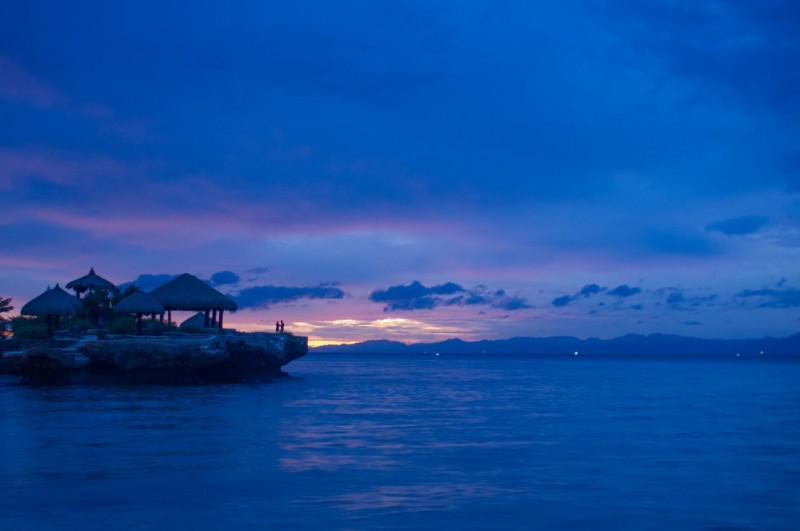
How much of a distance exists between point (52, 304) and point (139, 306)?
4.33m

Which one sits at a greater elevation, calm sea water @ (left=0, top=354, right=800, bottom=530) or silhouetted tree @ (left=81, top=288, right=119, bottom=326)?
silhouetted tree @ (left=81, top=288, right=119, bottom=326)

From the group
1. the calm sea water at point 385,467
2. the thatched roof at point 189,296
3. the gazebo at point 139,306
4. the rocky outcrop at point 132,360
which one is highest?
the thatched roof at point 189,296

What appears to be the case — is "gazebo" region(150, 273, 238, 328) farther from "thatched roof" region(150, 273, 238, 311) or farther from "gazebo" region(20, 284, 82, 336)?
"gazebo" region(20, 284, 82, 336)

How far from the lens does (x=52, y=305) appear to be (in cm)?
3403

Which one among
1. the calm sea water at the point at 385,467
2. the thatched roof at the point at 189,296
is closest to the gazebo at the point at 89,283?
the thatched roof at the point at 189,296

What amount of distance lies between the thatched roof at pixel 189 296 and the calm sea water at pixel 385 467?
12526mm

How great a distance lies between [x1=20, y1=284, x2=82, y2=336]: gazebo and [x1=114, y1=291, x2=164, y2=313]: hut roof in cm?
257

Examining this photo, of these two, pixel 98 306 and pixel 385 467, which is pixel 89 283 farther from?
pixel 385 467

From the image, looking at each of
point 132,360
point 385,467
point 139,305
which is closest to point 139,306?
point 139,305

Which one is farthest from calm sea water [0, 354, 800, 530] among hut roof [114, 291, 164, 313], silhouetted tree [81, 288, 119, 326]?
silhouetted tree [81, 288, 119, 326]

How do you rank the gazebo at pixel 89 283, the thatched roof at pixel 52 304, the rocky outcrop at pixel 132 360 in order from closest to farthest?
1. the rocky outcrop at pixel 132 360
2. the thatched roof at pixel 52 304
3. the gazebo at pixel 89 283

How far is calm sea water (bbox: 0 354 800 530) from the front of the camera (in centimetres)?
1012

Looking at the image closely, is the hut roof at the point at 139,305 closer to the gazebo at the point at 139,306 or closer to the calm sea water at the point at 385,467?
the gazebo at the point at 139,306

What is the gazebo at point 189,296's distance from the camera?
37938 mm
